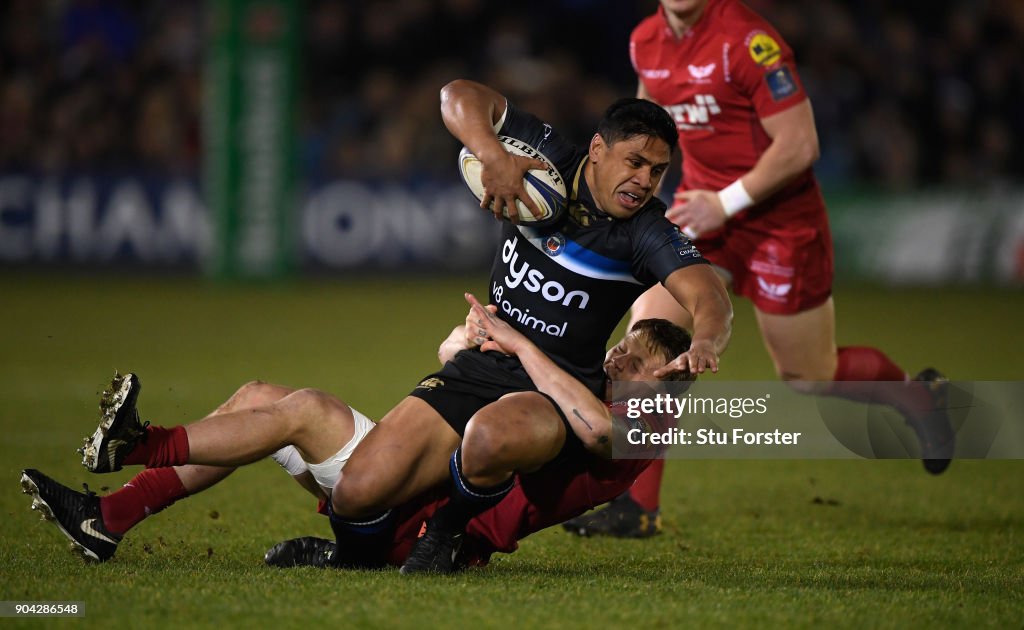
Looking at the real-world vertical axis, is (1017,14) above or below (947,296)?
above

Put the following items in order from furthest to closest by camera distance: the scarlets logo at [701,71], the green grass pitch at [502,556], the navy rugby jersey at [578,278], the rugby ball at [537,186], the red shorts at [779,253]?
the red shorts at [779,253]
the scarlets logo at [701,71]
the navy rugby jersey at [578,278]
the rugby ball at [537,186]
the green grass pitch at [502,556]

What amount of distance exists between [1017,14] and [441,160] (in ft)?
25.0

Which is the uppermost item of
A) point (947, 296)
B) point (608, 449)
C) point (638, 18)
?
point (638, 18)

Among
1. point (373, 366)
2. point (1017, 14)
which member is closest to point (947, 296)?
point (1017, 14)

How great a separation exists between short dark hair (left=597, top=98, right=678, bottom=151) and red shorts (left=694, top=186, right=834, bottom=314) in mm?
1823

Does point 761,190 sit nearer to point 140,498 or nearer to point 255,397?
point 255,397

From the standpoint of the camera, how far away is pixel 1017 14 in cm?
1759

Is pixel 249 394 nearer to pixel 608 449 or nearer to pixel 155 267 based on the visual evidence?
pixel 608 449

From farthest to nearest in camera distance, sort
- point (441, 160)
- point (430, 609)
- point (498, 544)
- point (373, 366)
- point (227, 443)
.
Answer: point (441, 160)
point (373, 366)
point (498, 544)
point (227, 443)
point (430, 609)

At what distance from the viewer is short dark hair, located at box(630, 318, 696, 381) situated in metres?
4.69

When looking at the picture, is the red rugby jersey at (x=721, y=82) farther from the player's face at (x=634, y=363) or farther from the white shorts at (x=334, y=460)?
the white shorts at (x=334, y=460)

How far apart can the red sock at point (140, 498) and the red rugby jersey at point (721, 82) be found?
2995 mm

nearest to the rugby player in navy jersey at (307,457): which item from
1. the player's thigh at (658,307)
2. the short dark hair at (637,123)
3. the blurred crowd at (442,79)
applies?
the short dark hair at (637,123)

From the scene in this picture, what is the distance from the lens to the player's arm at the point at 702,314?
13.5ft
